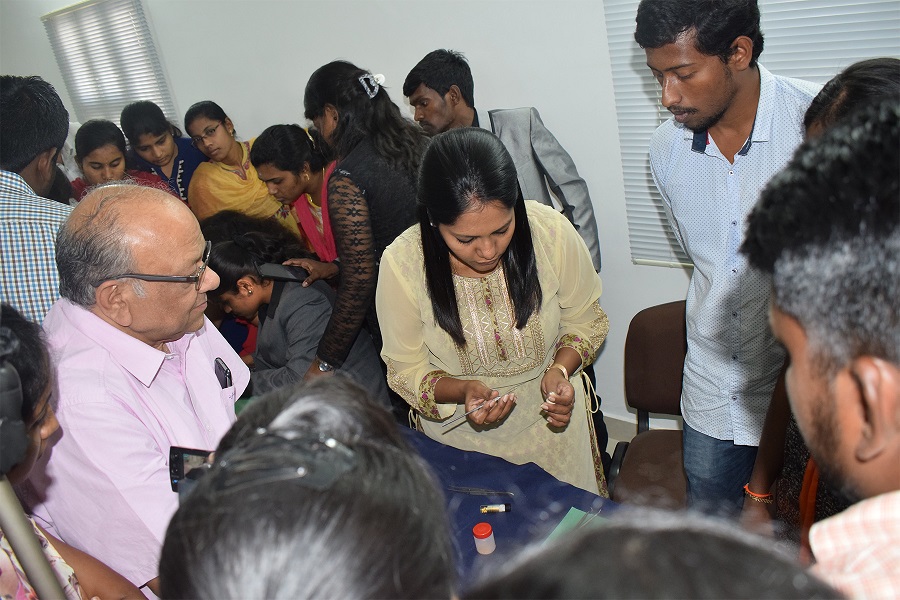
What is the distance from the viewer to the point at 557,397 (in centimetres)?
213

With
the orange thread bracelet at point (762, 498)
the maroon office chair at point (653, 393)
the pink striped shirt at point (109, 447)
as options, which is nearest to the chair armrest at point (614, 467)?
the maroon office chair at point (653, 393)

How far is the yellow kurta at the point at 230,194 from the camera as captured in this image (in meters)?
4.41

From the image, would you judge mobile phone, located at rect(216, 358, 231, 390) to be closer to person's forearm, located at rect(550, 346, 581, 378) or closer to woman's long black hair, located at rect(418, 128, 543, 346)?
→ woman's long black hair, located at rect(418, 128, 543, 346)

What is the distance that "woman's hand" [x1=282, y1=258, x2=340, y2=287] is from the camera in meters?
3.24

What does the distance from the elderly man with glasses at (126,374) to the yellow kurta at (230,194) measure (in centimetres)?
262

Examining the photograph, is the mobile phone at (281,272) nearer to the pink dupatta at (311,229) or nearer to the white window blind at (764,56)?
the pink dupatta at (311,229)

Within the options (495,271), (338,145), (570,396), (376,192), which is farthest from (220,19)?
(570,396)

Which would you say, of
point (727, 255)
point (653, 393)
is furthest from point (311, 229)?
point (727, 255)

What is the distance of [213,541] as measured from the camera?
25.3 inches

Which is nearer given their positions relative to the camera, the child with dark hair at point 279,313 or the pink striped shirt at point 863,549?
the pink striped shirt at point 863,549

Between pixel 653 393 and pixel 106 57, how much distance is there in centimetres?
581

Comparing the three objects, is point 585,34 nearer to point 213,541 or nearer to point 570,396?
point 570,396

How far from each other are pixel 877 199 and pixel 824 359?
7.1 inches

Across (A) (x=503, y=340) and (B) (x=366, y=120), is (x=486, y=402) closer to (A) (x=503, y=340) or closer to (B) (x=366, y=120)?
(A) (x=503, y=340)
